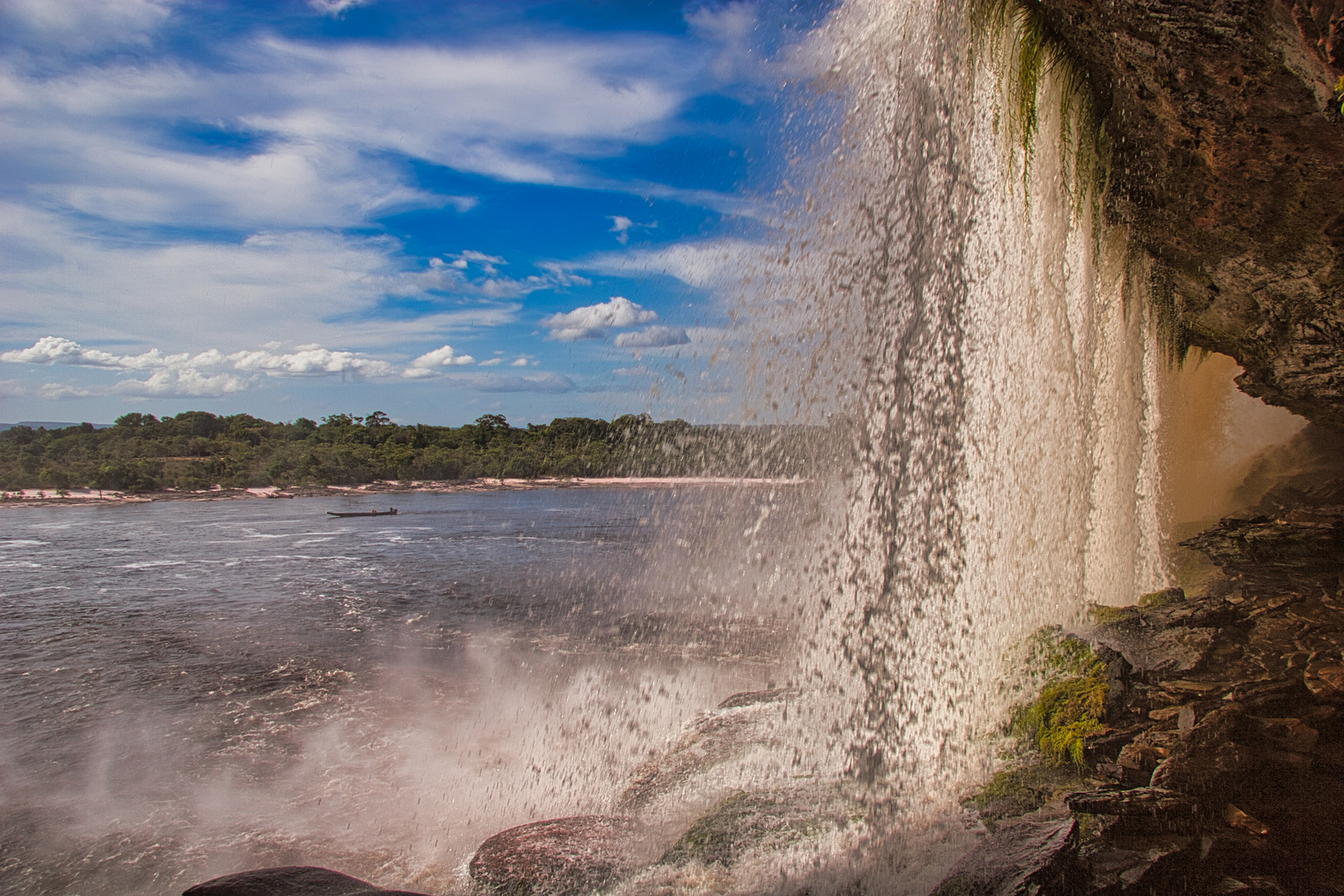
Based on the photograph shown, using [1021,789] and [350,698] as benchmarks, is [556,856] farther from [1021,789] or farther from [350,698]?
[350,698]

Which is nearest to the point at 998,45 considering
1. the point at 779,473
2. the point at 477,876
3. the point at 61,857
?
the point at 779,473

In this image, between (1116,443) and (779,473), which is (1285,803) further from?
(1116,443)

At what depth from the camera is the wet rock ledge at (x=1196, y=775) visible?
435 centimetres

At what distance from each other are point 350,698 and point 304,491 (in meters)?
77.9

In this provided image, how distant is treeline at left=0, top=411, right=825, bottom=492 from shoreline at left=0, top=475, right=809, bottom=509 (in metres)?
0.97

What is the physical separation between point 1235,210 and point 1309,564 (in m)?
6.14

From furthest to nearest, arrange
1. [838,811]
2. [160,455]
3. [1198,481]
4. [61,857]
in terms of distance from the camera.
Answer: [160,455] → [1198,481] → [61,857] → [838,811]

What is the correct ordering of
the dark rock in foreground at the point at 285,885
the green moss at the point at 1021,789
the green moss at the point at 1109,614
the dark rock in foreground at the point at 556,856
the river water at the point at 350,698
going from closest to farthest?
the dark rock in foreground at the point at 285,885 < the green moss at the point at 1021,789 < the dark rock in foreground at the point at 556,856 < the river water at the point at 350,698 < the green moss at the point at 1109,614

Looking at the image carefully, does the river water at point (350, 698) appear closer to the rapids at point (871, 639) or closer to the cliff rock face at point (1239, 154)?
the rapids at point (871, 639)

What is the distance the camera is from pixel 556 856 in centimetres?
605

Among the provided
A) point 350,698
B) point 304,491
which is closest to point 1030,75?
point 350,698

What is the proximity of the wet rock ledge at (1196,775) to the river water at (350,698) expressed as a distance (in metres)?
3.80

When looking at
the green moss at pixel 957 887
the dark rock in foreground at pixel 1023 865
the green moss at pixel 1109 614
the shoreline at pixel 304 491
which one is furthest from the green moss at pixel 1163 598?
the shoreline at pixel 304 491

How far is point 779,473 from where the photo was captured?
8.55 meters
